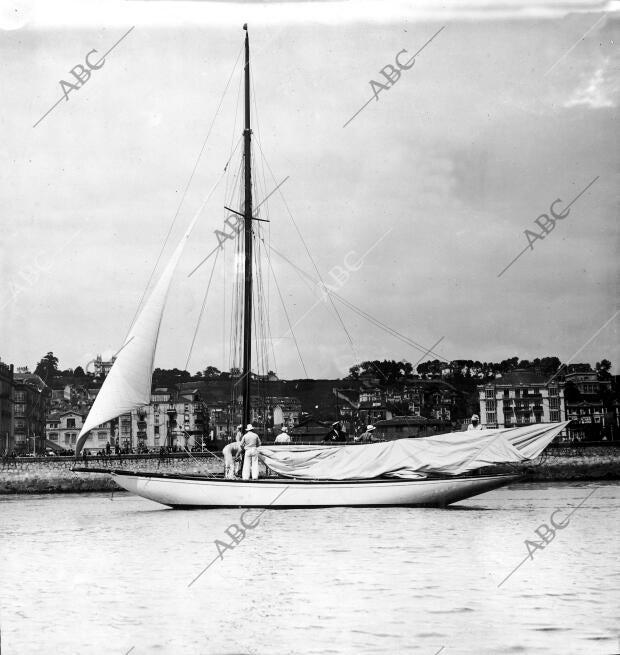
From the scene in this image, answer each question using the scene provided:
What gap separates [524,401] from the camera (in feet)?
349

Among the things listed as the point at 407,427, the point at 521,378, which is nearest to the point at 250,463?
the point at 407,427

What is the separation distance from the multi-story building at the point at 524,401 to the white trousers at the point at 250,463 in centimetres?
7900

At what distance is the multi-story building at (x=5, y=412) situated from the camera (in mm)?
87938

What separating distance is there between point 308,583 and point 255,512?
1428cm

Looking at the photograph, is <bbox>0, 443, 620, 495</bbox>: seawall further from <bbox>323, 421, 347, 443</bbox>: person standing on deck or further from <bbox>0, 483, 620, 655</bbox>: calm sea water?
<bbox>0, 483, 620, 655</bbox>: calm sea water

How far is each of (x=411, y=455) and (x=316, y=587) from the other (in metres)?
13.7

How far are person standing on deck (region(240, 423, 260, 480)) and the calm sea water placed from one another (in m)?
1.90

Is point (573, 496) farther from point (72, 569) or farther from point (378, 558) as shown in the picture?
point (72, 569)

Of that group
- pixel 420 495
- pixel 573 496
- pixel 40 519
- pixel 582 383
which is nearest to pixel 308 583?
pixel 420 495

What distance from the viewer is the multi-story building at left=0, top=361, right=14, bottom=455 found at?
3462 inches

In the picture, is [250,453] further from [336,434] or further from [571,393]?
[571,393]

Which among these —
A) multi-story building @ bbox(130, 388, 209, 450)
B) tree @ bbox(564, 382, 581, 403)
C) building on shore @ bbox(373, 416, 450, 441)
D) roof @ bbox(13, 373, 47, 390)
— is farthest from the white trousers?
multi-story building @ bbox(130, 388, 209, 450)

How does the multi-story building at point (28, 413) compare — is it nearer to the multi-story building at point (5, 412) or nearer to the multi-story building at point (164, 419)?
the multi-story building at point (5, 412)

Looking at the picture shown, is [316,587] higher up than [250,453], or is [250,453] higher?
[250,453]
